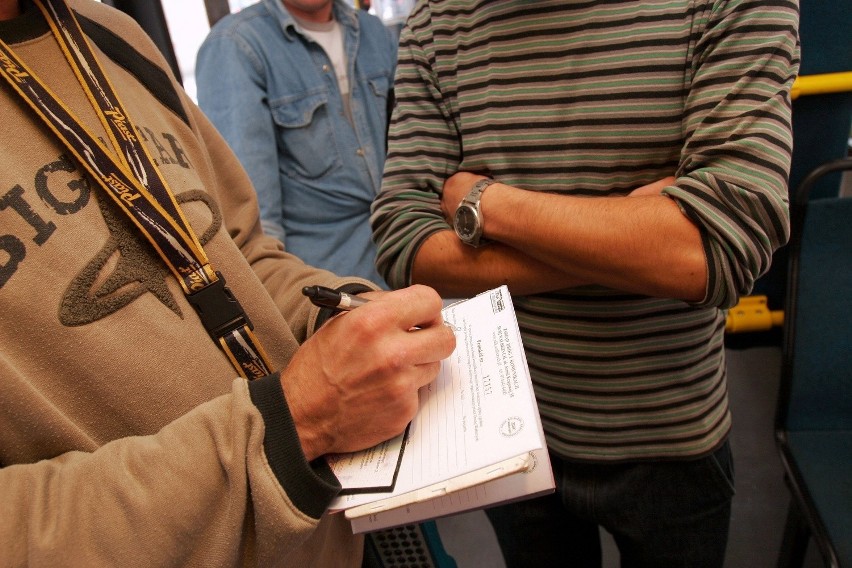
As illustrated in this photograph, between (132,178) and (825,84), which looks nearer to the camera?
(132,178)

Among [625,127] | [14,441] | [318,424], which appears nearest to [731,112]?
[625,127]

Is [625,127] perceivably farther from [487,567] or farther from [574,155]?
[487,567]

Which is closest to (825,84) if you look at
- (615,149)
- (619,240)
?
(615,149)

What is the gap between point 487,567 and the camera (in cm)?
215

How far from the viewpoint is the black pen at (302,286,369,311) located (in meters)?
0.65

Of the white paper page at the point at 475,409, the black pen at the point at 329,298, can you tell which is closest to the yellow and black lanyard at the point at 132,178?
the black pen at the point at 329,298

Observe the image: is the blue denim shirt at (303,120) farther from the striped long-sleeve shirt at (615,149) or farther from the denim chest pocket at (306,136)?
the striped long-sleeve shirt at (615,149)

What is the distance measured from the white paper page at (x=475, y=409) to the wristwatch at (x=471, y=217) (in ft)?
0.73

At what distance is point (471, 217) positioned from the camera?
101 centimetres

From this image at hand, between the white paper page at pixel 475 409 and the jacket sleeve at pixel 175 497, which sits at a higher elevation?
the jacket sleeve at pixel 175 497

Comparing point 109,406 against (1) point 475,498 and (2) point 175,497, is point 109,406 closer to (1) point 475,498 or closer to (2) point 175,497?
(2) point 175,497

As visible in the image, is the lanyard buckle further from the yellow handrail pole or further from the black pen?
the yellow handrail pole

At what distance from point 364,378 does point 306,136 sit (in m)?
1.70

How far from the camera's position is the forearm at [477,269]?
3.29 feet
